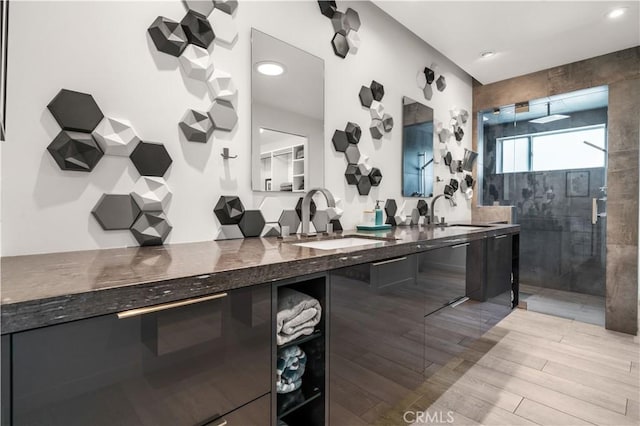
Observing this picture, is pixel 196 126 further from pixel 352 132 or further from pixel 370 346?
pixel 370 346

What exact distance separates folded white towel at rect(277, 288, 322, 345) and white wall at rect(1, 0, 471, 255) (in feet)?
2.11

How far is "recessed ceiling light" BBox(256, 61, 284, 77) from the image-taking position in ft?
5.94

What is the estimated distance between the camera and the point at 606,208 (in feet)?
10.1

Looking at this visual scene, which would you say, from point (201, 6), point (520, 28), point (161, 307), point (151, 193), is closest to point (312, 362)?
point (161, 307)

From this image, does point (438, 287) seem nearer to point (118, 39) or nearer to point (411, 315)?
point (411, 315)

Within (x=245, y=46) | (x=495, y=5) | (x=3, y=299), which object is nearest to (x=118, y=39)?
(x=245, y=46)

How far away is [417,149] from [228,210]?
2057 millimetres

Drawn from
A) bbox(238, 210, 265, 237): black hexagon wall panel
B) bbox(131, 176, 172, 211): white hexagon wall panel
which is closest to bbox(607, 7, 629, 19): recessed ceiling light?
bbox(238, 210, 265, 237): black hexagon wall panel

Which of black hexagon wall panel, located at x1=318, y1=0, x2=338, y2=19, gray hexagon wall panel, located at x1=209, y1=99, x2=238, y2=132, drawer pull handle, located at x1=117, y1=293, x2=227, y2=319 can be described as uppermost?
black hexagon wall panel, located at x1=318, y1=0, x2=338, y2=19

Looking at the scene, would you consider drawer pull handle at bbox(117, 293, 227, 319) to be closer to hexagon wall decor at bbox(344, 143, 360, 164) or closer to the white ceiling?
hexagon wall decor at bbox(344, 143, 360, 164)

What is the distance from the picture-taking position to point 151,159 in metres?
1.42

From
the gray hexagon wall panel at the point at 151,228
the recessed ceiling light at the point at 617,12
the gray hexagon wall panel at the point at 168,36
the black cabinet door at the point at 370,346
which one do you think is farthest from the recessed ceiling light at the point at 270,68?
the recessed ceiling light at the point at 617,12

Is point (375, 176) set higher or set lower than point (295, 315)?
higher

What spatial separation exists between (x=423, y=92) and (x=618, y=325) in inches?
116
